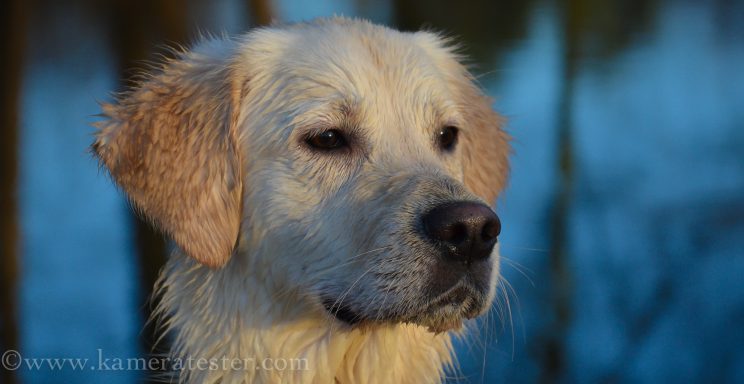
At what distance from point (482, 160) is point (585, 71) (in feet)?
20.5

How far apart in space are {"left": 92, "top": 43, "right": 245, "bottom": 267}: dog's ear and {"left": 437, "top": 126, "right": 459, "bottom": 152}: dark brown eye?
69 cm

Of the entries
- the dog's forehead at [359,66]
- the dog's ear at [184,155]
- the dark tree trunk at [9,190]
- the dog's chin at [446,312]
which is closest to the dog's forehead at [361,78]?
the dog's forehead at [359,66]

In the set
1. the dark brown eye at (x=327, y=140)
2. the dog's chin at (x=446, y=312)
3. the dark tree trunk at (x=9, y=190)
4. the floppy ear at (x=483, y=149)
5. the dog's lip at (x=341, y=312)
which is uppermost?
the dark brown eye at (x=327, y=140)

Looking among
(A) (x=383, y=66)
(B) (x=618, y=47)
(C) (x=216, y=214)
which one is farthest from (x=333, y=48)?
(B) (x=618, y=47)

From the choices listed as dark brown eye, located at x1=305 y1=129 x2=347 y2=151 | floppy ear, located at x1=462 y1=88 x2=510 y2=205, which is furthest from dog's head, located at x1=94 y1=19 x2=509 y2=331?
floppy ear, located at x1=462 y1=88 x2=510 y2=205

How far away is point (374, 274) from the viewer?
8.00ft

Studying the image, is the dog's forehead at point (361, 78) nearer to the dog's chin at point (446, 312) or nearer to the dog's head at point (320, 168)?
the dog's head at point (320, 168)

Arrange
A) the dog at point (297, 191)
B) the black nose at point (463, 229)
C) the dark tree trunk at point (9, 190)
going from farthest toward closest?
the dark tree trunk at point (9, 190), the dog at point (297, 191), the black nose at point (463, 229)

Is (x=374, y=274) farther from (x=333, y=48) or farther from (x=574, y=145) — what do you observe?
(x=574, y=145)

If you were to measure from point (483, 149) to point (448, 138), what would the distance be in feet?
1.17

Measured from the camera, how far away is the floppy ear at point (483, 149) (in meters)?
3.27

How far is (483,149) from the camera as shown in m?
3.34
